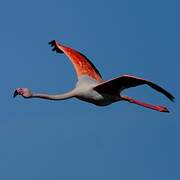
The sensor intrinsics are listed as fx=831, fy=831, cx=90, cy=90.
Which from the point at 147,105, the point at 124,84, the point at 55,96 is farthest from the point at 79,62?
the point at 124,84

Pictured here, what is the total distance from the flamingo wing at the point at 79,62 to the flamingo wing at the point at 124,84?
2205 millimetres

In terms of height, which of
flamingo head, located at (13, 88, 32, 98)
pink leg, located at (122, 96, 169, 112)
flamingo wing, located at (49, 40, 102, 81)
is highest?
flamingo wing, located at (49, 40, 102, 81)

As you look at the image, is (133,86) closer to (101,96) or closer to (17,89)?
(101,96)

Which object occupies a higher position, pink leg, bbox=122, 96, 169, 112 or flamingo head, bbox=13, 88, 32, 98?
flamingo head, bbox=13, 88, 32, 98

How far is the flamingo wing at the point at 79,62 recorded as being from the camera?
31625mm

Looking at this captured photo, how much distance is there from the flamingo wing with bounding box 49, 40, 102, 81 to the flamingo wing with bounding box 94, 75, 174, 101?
2205mm

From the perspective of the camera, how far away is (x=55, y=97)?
29.6 meters

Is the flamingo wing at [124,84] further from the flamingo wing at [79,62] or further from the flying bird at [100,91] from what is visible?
the flamingo wing at [79,62]

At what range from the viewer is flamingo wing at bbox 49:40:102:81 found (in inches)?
1245

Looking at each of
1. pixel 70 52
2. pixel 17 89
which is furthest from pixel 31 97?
pixel 70 52

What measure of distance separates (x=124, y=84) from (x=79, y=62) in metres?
3.95

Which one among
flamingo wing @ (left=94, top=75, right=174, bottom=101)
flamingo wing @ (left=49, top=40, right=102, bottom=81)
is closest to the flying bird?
flamingo wing @ (left=94, top=75, right=174, bottom=101)

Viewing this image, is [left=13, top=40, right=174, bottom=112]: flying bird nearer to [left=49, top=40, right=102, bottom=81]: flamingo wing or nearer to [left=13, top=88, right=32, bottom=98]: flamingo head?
[left=13, top=88, right=32, bottom=98]: flamingo head

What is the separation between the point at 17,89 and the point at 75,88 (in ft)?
6.71
